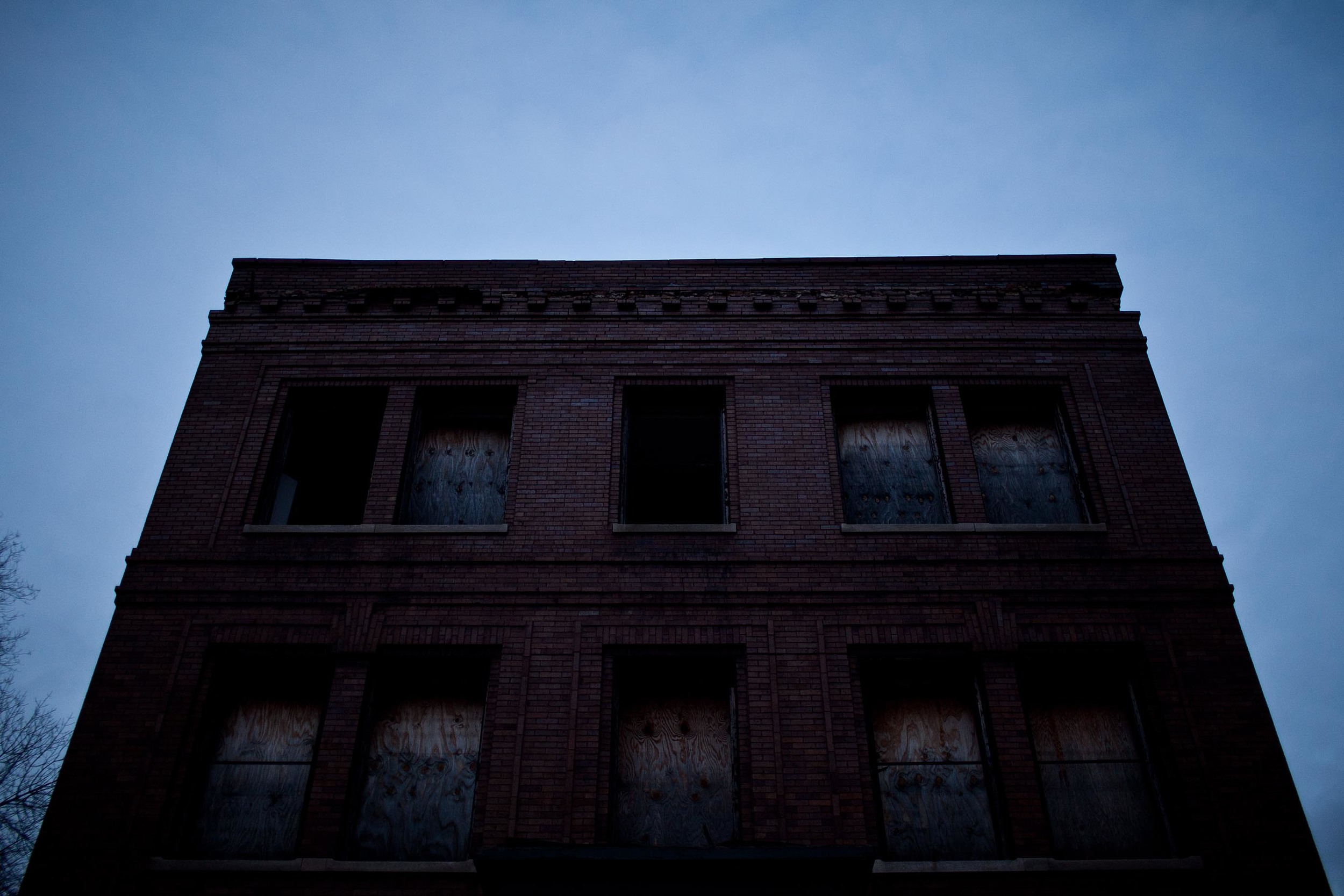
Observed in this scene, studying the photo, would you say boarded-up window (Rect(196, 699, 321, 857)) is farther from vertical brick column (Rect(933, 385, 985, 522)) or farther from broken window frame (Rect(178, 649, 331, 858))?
vertical brick column (Rect(933, 385, 985, 522))

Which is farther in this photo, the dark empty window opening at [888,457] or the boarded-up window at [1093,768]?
the dark empty window opening at [888,457]

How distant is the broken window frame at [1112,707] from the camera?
8.52m

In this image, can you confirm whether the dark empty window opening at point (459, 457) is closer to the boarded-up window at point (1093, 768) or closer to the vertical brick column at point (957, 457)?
the vertical brick column at point (957, 457)

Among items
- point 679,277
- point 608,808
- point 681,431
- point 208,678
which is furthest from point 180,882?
point 679,277

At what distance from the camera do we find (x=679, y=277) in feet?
40.2

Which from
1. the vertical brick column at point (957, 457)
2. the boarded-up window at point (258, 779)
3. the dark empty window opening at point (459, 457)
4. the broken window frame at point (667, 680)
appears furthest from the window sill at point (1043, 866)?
the boarded-up window at point (258, 779)

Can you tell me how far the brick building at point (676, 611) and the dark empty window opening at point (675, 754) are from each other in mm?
34

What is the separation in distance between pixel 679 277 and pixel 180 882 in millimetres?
8901

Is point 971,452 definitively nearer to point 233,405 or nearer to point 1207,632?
point 1207,632

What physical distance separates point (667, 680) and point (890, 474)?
12.6 ft

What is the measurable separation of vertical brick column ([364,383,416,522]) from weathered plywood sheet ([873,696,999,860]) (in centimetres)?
605

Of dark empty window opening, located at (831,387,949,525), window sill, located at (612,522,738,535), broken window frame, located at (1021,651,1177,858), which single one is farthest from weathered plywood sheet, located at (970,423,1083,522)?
window sill, located at (612,522,738,535)

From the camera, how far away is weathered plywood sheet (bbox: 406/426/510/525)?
10.8m

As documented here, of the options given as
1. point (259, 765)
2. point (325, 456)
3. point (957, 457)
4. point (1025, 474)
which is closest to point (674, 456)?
point (957, 457)
